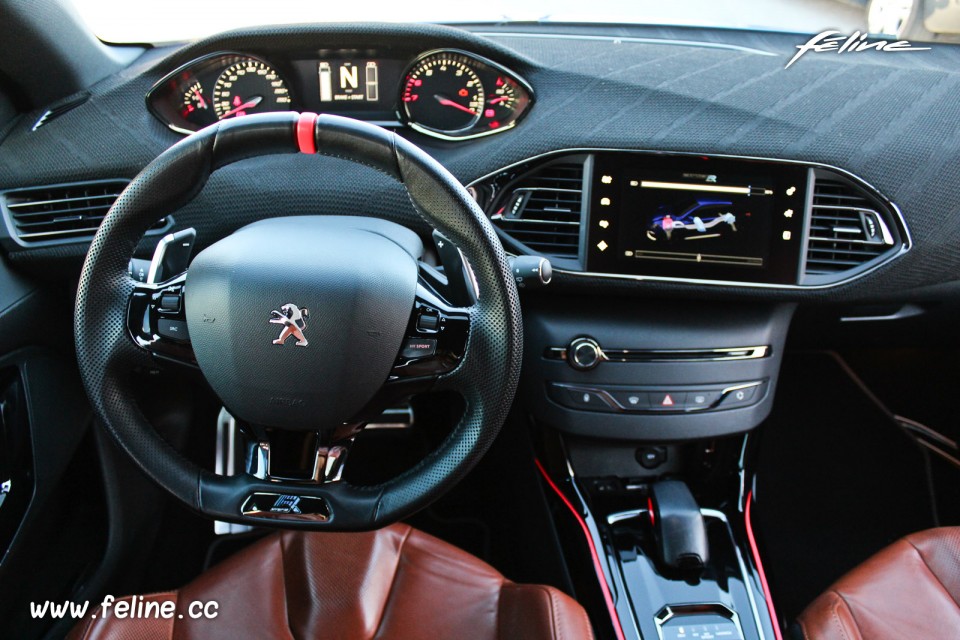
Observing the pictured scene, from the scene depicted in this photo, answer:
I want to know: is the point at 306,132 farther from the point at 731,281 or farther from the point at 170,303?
the point at 731,281

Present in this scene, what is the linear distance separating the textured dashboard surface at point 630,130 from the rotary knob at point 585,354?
0.12m

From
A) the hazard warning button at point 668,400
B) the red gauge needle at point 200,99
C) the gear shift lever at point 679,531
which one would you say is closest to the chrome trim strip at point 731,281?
the hazard warning button at point 668,400

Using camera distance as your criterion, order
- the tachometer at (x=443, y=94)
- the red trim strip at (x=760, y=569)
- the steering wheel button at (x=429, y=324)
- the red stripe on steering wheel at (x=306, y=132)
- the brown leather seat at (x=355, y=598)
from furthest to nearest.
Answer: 1. the tachometer at (x=443, y=94)
2. the red trim strip at (x=760, y=569)
3. the brown leather seat at (x=355, y=598)
4. the steering wheel button at (x=429, y=324)
5. the red stripe on steering wheel at (x=306, y=132)

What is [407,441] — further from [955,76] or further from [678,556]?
[955,76]

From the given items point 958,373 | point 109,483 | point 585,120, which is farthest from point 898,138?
point 109,483

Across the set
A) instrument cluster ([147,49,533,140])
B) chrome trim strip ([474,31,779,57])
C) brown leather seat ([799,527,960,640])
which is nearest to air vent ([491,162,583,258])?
instrument cluster ([147,49,533,140])

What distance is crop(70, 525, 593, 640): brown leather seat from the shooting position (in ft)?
4.14

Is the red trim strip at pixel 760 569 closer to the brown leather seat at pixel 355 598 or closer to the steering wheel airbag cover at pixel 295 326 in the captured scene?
the brown leather seat at pixel 355 598

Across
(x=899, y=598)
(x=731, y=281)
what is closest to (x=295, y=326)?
(x=731, y=281)

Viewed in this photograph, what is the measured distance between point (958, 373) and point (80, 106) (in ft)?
7.36

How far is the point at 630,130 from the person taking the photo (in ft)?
4.87

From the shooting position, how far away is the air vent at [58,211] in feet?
5.15

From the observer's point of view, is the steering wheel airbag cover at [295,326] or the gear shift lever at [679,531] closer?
the steering wheel airbag cover at [295,326]

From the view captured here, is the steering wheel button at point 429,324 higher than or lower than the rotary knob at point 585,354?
higher
